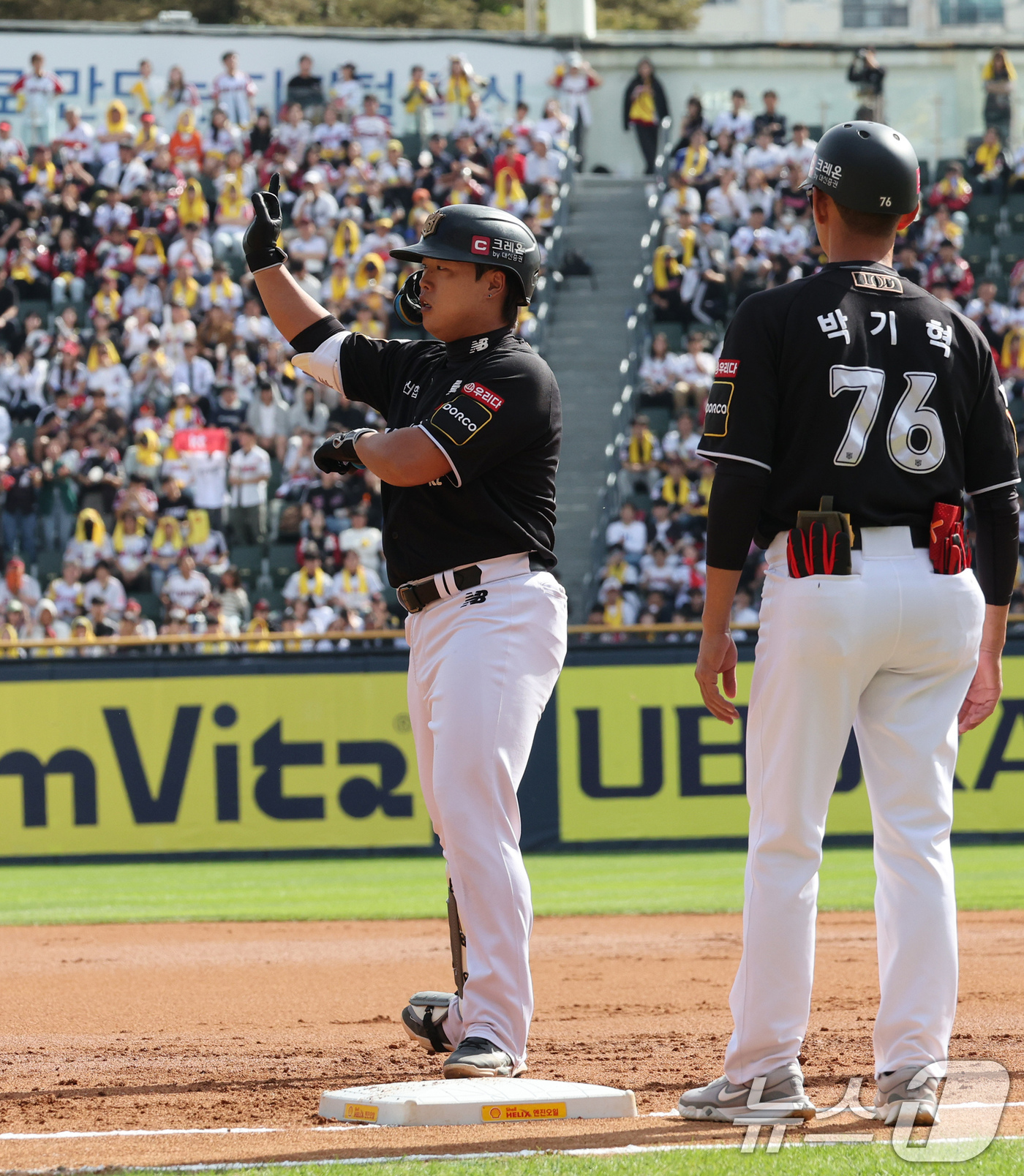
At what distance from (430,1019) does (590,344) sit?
1731 cm

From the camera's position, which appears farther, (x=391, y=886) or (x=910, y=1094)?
(x=391, y=886)

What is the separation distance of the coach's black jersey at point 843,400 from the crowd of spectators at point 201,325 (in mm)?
10347

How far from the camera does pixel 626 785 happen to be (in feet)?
44.3

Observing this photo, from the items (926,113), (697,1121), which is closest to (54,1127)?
(697,1121)

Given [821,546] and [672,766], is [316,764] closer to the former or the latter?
[672,766]

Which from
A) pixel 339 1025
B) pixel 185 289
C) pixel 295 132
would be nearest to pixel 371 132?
pixel 295 132

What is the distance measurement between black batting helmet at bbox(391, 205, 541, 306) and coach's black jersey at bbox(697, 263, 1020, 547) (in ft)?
3.02

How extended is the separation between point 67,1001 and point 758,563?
11.2 metres

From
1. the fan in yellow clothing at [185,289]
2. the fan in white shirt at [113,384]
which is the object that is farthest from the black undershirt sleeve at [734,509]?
the fan in yellow clothing at [185,289]

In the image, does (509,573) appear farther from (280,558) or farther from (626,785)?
(280,558)

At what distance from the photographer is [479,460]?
4.47 meters

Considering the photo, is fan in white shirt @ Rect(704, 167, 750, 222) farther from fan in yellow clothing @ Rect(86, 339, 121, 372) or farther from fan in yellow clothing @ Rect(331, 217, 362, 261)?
fan in yellow clothing @ Rect(86, 339, 121, 372)

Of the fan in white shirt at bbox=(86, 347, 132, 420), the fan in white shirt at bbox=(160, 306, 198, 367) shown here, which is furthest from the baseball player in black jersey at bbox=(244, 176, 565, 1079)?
the fan in white shirt at bbox=(160, 306, 198, 367)

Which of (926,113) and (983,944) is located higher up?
(926,113)
